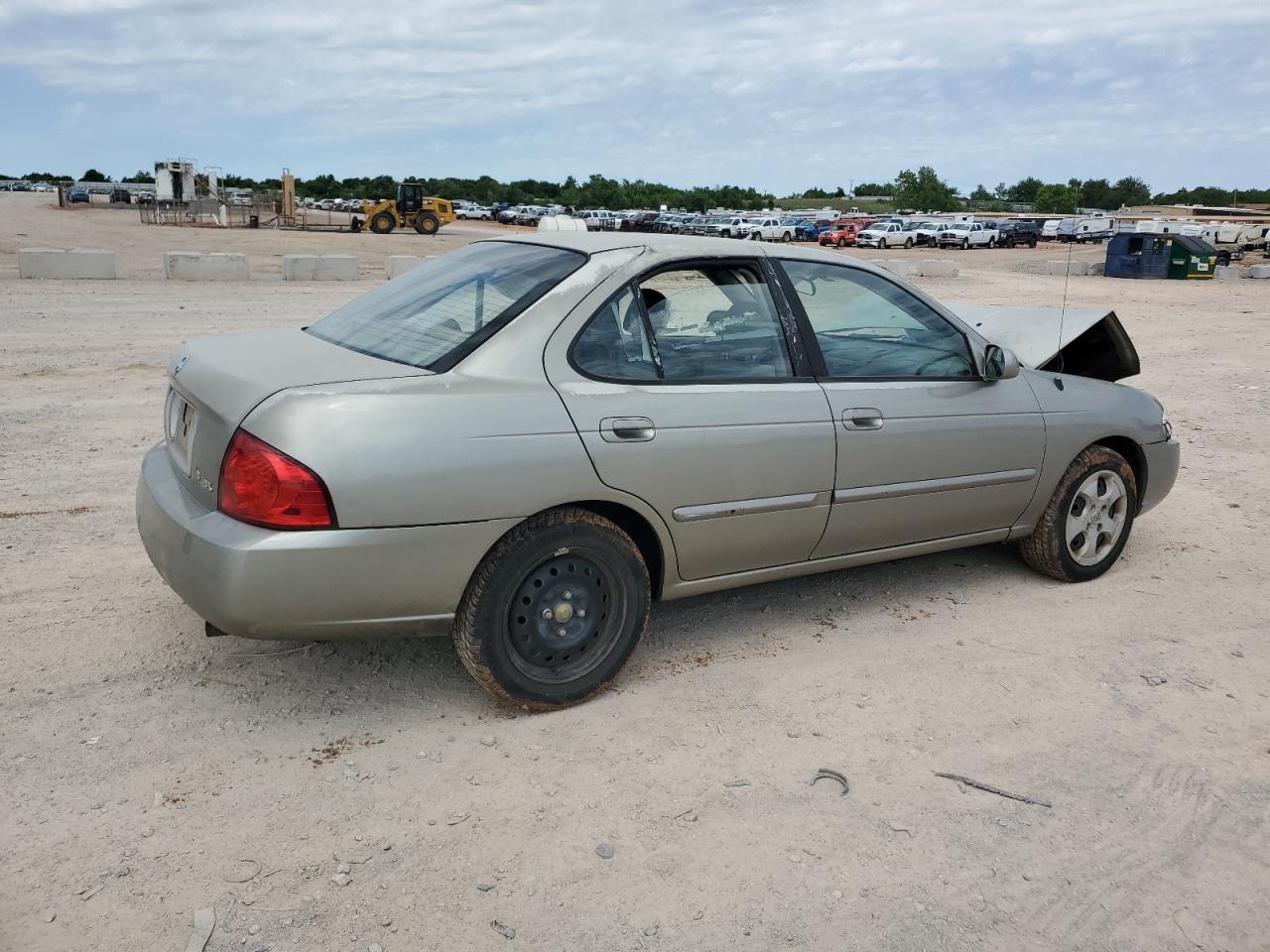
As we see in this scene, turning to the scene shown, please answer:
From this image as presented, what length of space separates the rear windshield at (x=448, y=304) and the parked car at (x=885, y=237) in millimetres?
51910

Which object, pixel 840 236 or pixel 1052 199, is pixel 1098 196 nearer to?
pixel 1052 199

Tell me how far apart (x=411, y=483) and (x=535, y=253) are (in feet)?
4.13

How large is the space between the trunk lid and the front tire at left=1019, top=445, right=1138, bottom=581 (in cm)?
312

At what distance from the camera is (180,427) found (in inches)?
153

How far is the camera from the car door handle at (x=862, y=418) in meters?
4.31

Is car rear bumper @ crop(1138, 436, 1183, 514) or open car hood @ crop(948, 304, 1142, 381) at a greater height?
open car hood @ crop(948, 304, 1142, 381)

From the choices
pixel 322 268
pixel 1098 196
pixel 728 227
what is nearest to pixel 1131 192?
pixel 1098 196

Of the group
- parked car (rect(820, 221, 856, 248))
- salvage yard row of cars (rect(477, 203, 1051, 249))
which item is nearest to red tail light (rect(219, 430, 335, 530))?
salvage yard row of cars (rect(477, 203, 1051, 249))

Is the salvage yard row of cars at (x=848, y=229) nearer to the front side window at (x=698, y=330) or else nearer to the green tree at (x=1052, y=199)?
the front side window at (x=698, y=330)

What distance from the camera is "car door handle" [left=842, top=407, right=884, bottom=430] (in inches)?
170

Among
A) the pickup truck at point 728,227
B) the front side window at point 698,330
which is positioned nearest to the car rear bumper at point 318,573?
the front side window at point 698,330

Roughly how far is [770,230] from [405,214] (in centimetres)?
2150

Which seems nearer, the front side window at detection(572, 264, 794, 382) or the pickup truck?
the front side window at detection(572, 264, 794, 382)

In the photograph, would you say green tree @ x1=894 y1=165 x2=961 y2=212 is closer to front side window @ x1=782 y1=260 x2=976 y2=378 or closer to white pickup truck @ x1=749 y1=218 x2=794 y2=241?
white pickup truck @ x1=749 y1=218 x2=794 y2=241
